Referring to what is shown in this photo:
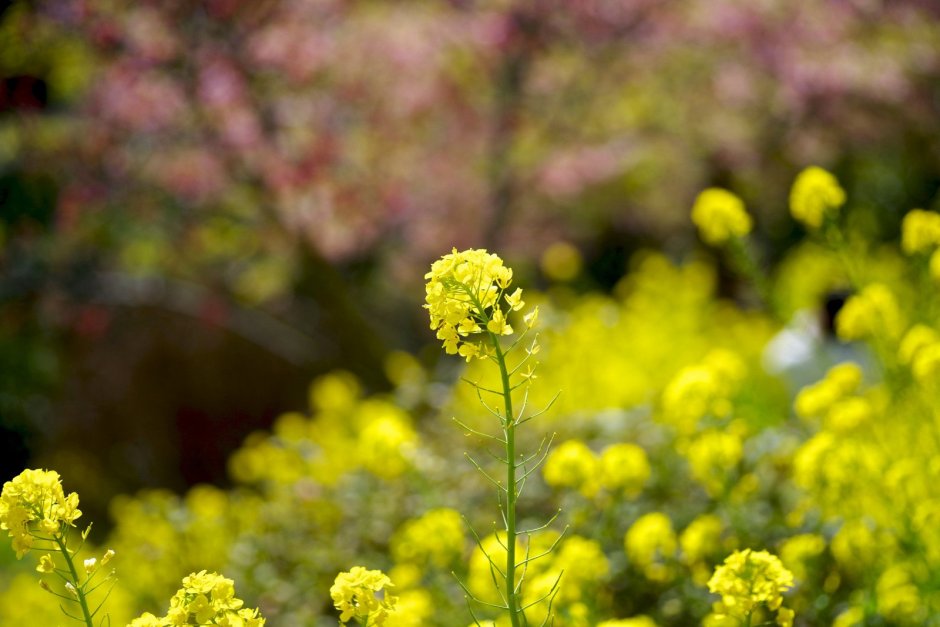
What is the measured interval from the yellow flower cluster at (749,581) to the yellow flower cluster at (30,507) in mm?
1022

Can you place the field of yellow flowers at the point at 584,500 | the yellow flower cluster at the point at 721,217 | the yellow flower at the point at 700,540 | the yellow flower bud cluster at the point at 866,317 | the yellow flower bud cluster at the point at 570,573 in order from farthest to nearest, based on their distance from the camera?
the yellow flower cluster at the point at 721,217 → the yellow flower bud cluster at the point at 866,317 → the yellow flower at the point at 700,540 → the yellow flower bud cluster at the point at 570,573 → the field of yellow flowers at the point at 584,500

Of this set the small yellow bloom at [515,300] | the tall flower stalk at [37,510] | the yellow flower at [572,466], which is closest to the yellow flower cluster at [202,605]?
the tall flower stalk at [37,510]

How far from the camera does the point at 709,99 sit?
7012 millimetres

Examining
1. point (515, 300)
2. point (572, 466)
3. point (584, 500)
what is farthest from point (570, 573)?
point (584, 500)

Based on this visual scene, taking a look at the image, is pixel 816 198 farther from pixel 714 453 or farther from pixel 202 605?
pixel 202 605

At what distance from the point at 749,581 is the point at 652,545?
811 mm

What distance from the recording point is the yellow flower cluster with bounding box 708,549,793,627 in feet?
5.59

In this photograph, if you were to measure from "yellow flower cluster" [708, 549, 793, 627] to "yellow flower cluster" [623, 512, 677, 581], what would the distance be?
2.53ft

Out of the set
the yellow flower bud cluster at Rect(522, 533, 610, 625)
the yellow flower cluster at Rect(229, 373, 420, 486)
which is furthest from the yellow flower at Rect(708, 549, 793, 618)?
the yellow flower cluster at Rect(229, 373, 420, 486)

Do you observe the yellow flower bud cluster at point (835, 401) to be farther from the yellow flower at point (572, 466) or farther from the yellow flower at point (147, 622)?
the yellow flower at point (147, 622)

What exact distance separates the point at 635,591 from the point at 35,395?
6080mm

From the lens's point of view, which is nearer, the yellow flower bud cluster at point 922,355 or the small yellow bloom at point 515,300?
the small yellow bloom at point 515,300

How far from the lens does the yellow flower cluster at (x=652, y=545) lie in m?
2.51

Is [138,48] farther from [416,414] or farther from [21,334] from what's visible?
[21,334]
